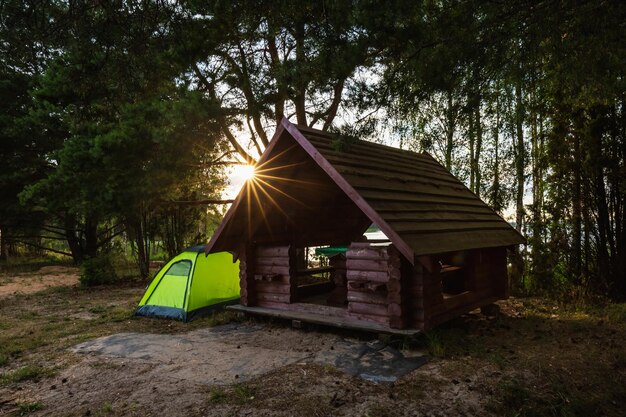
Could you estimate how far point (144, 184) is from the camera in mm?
10547

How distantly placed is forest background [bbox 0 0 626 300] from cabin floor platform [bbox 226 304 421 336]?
2707 mm

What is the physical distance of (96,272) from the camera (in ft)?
43.9

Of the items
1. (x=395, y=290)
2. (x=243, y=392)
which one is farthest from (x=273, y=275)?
(x=243, y=392)

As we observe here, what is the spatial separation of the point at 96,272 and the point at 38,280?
11.5ft

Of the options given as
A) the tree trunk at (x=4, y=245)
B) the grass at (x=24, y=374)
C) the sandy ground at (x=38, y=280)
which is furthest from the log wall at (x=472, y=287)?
the tree trunk at (x=4, y=245)

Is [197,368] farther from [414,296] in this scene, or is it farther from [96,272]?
[96,272]

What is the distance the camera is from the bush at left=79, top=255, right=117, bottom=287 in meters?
13.3

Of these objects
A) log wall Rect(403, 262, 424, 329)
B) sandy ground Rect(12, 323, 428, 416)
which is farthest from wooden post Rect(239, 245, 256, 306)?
log wall Rect(403, 262, 424, 329)

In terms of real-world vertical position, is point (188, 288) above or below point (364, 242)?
below

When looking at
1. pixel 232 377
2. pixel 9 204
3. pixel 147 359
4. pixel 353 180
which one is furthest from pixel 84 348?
pixel 9 204

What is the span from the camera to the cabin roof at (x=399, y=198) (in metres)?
5.48

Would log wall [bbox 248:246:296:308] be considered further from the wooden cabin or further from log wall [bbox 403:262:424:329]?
log wall [bbox 403:262:424:329]

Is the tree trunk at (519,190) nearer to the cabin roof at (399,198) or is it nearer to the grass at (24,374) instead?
the cabin roof at (399,198)

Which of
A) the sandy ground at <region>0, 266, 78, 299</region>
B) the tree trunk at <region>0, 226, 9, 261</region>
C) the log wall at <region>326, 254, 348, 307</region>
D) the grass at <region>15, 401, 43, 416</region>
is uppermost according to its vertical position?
the tree trunk at <region>0, 226, 9, 261</region>
